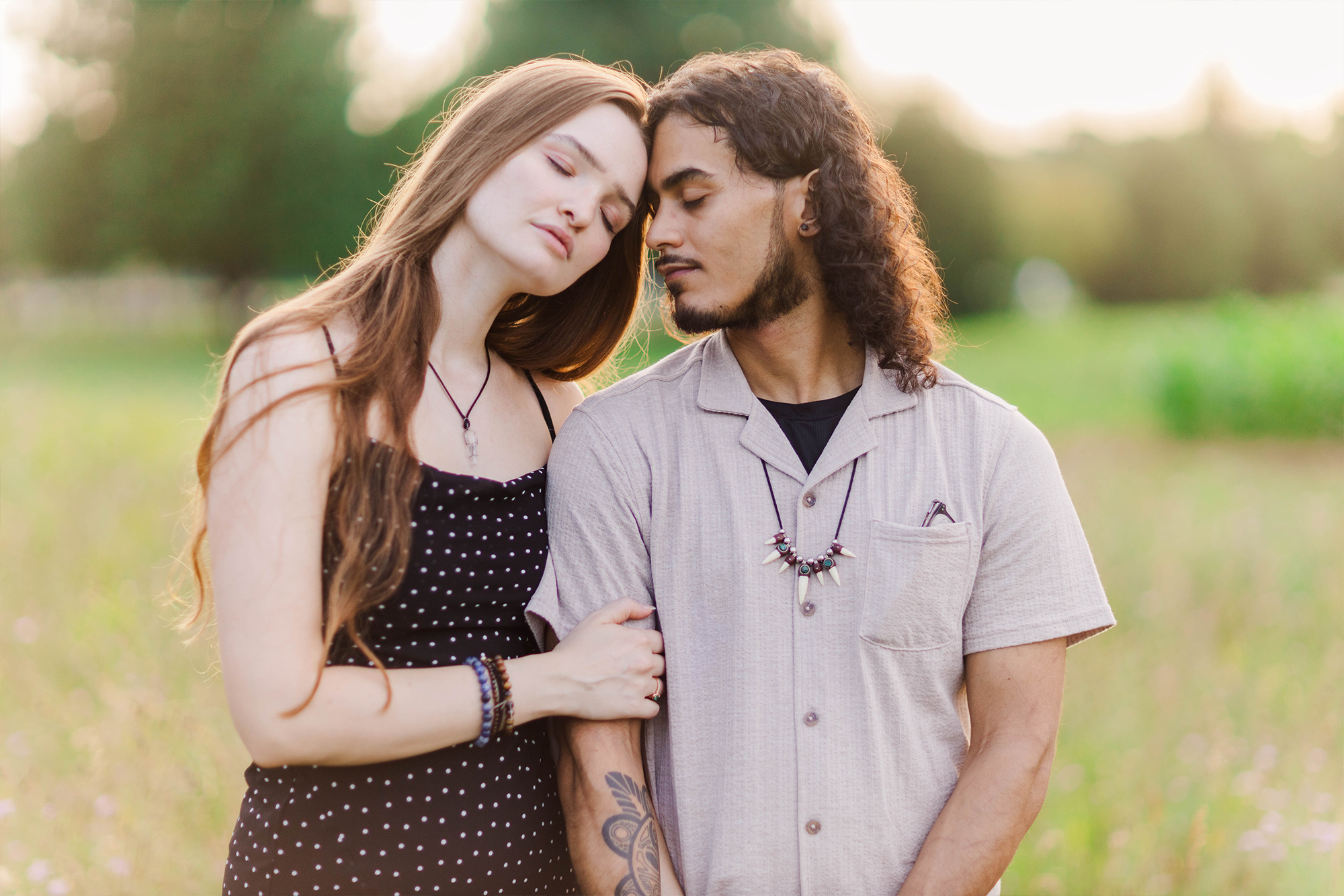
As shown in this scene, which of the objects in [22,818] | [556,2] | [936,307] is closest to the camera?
[936,307]

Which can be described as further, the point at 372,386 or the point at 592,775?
the point at 592,775

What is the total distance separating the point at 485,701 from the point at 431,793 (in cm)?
23

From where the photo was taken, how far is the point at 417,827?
202 cm

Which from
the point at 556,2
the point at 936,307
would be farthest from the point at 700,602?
the point at 556,2

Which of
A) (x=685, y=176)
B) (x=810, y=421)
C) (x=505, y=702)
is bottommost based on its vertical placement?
(x=505, y=702)

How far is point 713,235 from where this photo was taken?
2.46 meters

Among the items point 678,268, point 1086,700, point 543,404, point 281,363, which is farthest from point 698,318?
point 1086,700

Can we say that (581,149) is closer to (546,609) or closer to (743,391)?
(743,391)

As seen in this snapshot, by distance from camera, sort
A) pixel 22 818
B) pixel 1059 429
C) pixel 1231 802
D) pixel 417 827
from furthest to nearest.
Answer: pixel 1059 429
pixel 1231 802
pixel 22 818
pixel 417 827

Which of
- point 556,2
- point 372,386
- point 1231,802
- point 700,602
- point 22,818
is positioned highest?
point 556,2

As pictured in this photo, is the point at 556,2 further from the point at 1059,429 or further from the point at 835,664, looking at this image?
the point at 835,664

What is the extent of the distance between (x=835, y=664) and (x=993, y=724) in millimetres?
374

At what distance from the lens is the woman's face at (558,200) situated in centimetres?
225

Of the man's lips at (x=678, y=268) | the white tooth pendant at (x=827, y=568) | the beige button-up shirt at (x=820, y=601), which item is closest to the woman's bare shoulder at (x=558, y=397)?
the beige button-up shirt at (x=820, y=601)
